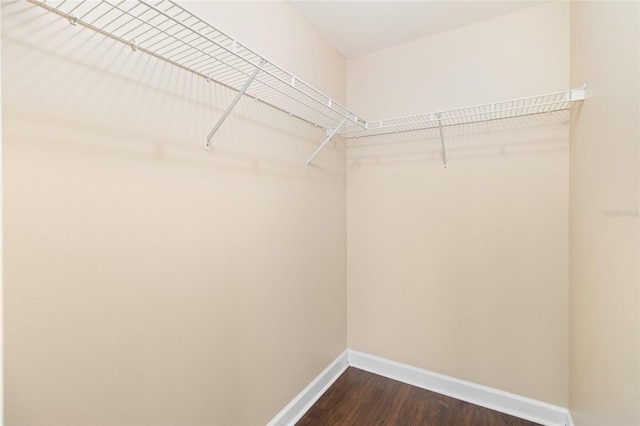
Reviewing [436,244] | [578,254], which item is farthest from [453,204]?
[578,254]

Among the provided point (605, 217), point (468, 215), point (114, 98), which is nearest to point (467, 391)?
point (468, 215)

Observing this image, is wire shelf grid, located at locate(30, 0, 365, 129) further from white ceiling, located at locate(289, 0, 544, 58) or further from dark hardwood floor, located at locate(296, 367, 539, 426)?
dark hardwood floor, located at locate(296, 367, 539, 426)

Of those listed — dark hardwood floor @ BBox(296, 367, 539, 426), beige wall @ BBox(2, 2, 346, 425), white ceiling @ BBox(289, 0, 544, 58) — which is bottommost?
dark hardwood floor @ BBox(296, 367, 539, 426)

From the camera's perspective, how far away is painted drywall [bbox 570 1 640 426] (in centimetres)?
86

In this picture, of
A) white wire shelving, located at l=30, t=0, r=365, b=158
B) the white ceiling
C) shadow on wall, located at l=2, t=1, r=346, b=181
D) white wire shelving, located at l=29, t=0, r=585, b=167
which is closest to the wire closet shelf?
white wire shelving, located at l=29, t=0, r=585, b=167

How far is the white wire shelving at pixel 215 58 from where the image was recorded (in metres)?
0.81

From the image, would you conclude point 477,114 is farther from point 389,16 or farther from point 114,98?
point 114,98

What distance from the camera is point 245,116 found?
136 centimetres

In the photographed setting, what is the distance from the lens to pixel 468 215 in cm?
186

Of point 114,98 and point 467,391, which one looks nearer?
point 114,98

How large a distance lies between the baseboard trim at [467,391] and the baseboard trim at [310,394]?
15 centimetres

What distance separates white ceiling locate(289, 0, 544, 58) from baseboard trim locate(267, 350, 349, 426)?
2.42 metres

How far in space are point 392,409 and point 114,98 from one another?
2.19 meters

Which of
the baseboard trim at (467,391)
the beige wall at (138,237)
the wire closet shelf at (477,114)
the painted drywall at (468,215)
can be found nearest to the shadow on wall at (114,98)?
the beige wall at (138,237)
